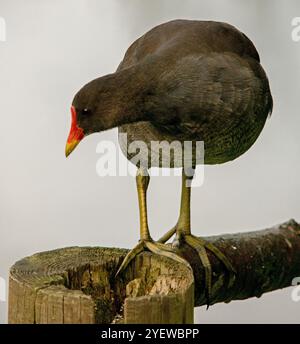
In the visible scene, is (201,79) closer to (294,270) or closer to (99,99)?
(99,99)

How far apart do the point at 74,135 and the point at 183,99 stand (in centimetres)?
22

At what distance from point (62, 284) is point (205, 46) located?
0.63m

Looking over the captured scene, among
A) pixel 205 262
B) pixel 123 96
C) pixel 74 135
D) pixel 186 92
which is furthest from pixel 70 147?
pixel 205 262

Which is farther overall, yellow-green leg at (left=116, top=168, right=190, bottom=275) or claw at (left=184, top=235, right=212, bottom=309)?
claw at (left=184, top=235, right=212, bottom=309)

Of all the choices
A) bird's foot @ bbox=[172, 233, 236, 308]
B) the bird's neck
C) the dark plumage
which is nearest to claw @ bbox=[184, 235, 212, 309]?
bird's foot @ bbox=[172, 233, 236, 308]

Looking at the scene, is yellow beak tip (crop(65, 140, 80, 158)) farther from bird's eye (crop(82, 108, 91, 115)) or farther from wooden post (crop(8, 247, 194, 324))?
wooden post (crop(8, 247, 194, 324))

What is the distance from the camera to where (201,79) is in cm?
149

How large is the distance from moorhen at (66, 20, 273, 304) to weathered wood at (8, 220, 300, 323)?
0.12ft

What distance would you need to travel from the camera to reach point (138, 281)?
128cm

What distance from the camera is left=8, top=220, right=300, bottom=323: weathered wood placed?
1.04 meters

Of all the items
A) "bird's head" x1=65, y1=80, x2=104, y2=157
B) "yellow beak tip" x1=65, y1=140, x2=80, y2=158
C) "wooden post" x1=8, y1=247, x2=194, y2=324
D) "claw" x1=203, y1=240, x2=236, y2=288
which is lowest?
"claw" x1=203, y1=240, x2=236, y2=288

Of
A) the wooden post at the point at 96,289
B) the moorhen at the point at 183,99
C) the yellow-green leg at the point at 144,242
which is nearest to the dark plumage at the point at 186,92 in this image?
the moorhen at the point at 183,99

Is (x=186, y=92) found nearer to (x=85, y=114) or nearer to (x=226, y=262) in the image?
(x=85, y=114)
